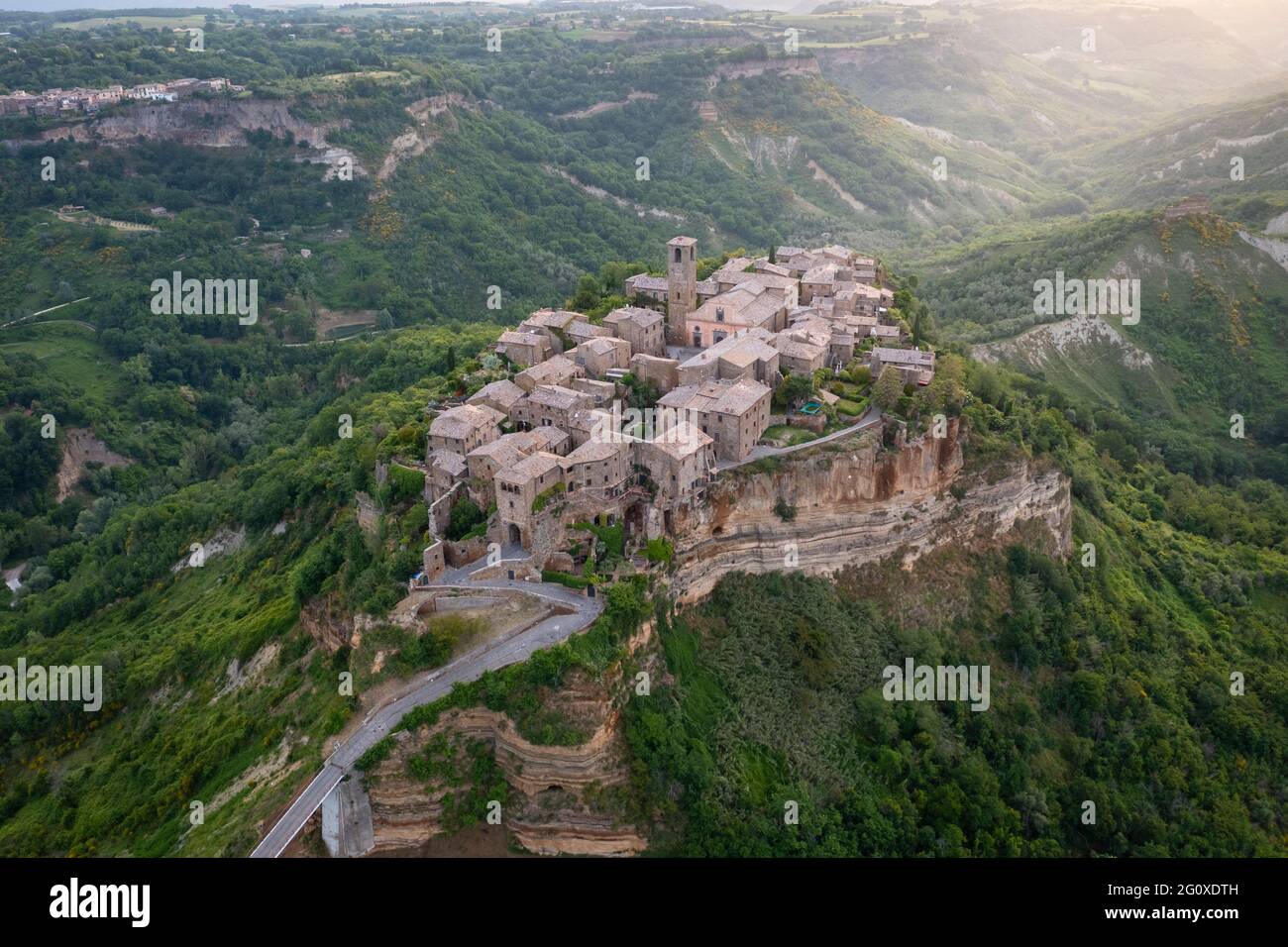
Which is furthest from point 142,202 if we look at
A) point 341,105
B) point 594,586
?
point 594,586

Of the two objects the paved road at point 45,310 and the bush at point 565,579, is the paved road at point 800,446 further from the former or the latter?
the paved road at point 45,310

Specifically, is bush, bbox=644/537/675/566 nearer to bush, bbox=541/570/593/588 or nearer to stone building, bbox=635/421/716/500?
stone building, bbox=635/421/716/500

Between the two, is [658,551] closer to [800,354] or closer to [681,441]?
[681,441]

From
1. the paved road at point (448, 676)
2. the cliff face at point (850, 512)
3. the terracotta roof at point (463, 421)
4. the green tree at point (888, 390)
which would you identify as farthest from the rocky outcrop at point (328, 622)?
the green tree at point (888, 390)

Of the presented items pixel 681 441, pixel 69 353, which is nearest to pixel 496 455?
pixel 681 441

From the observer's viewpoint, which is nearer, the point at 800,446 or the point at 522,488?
the point at 522,488
